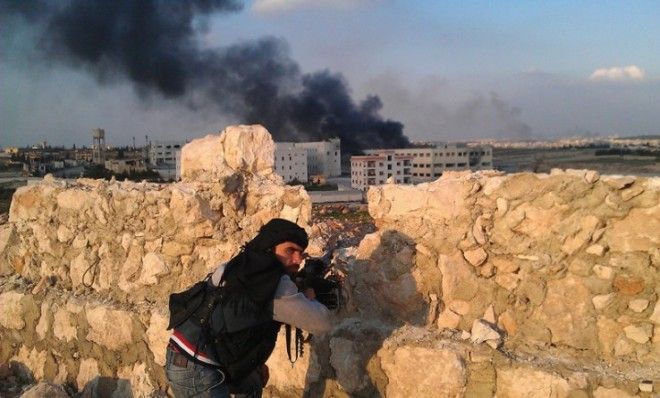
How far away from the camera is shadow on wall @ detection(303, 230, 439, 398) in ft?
11.8

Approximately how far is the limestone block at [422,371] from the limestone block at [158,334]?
5.47ft

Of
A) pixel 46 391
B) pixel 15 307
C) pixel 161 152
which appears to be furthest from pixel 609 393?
pixel 161 152

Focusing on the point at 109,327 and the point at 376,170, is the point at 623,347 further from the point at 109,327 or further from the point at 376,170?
the point at 376,170

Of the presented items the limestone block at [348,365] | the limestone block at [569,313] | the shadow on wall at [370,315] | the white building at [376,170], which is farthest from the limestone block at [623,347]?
the white building at [376,170]

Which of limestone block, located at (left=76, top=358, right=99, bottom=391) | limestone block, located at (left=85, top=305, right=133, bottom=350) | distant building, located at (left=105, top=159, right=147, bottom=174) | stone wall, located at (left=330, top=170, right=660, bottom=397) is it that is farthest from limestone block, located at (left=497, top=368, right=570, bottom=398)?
distant building, located at (left=105, top=159, right=147, bottom=174)

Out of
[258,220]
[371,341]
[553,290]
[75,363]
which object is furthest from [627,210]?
[75,363]

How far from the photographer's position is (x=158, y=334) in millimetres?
4273

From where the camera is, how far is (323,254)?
13.2 feet

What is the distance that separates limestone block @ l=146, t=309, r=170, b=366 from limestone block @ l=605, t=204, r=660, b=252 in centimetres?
303

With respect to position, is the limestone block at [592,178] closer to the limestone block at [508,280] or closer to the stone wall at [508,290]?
the stone wall at [508,290]

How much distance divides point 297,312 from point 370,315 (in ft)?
4.04

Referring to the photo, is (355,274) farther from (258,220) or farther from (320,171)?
(320,171)

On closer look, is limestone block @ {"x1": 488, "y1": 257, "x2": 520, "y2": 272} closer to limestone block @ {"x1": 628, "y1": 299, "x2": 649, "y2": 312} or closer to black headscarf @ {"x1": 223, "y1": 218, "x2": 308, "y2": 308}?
limestone block @ {"x1": 628, "y1": 299, "x2": 649, "y2": 312}

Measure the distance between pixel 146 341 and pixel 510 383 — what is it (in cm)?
269
